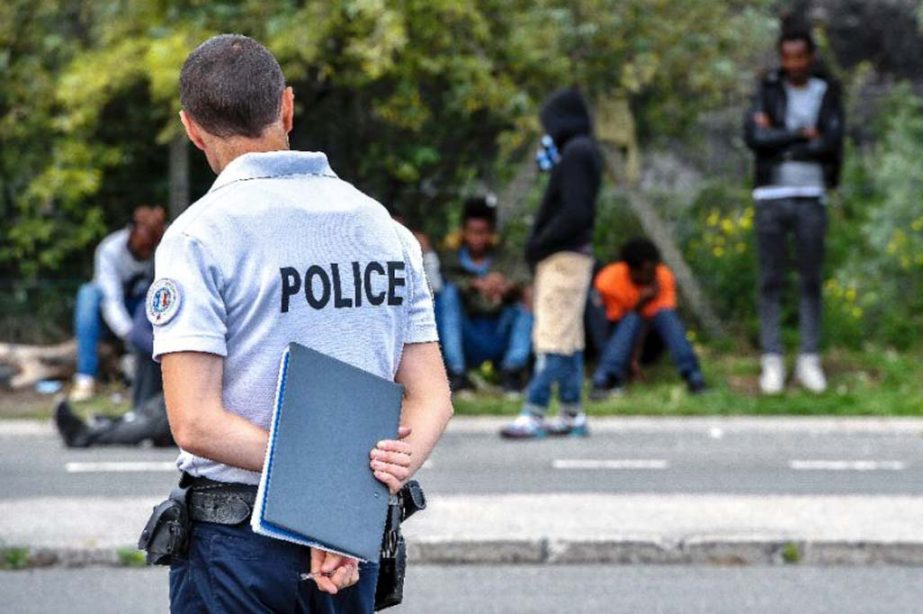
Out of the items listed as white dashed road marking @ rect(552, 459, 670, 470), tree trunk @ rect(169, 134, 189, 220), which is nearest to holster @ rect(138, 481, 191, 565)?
white dashed road marking @ rect(552, 459, 670, 470)

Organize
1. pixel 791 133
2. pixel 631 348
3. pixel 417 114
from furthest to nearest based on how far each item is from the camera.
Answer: pixel 417 114 → pixel 631 348 → pixel 791 133

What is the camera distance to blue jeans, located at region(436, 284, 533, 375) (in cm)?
A: 1262

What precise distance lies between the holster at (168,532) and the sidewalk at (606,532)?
162 inches

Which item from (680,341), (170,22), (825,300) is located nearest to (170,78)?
(170,22)

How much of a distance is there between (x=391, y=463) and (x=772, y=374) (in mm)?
9378

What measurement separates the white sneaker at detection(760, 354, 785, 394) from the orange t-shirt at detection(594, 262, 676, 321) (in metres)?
0.71

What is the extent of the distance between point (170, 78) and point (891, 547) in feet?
21.2

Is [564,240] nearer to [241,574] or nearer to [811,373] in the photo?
[811,373]

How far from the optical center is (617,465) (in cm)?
994

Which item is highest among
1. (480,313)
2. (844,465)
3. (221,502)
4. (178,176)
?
(221,502)

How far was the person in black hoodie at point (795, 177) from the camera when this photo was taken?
1219 cm

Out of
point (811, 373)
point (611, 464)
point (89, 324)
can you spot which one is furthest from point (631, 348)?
point (89, 324)

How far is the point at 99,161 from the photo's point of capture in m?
13.6

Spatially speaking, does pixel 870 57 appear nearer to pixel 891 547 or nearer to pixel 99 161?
pixel 99 161
